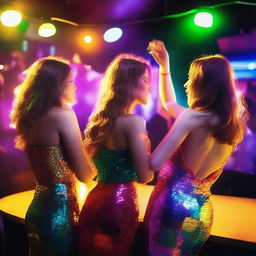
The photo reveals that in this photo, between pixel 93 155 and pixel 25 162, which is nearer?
pixel 93 155

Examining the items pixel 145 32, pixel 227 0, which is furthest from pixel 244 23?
pixel 145 32

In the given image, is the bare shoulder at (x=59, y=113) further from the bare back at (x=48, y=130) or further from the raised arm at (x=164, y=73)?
the raised arm at (x=164, y=73)

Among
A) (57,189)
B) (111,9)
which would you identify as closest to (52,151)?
(57,189)

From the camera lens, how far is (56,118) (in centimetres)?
203

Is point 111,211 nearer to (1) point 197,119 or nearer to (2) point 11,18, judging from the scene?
(1) point 197,119

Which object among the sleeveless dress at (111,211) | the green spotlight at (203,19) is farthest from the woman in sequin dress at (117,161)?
the green spotlight at (203,19)

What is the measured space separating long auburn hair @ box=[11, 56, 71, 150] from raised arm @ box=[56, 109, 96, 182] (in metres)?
0.11

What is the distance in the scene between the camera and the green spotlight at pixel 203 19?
3.36m

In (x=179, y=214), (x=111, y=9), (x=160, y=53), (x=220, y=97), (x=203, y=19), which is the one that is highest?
(x=111, y=9)

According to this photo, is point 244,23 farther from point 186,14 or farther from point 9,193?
point 9,193

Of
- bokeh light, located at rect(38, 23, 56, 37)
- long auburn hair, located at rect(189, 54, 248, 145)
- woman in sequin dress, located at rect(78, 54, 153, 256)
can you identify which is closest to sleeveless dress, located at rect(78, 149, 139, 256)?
woman in sequin dress, located at rect(78, 54, 153, 256)

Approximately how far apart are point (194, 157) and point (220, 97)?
366 millimetres

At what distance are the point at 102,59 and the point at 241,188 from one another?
219 cm

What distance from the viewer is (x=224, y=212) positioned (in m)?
2.86
